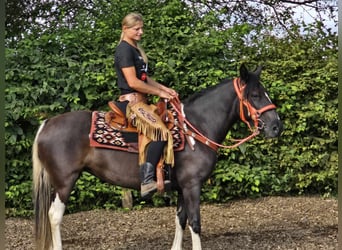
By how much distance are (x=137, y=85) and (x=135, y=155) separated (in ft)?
2.03

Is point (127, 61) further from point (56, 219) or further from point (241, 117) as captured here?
point (56, 219)

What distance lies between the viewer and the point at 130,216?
243 inches

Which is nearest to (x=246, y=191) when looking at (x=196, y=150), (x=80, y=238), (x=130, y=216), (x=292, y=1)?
(x=130, y=216)

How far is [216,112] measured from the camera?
13.2 feet

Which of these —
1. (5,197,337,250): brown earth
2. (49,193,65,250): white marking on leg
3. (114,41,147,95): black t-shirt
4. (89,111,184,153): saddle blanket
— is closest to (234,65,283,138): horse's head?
(89,111,184,153): saddle blanket

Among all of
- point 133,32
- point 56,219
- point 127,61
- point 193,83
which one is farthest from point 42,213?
point 193,83

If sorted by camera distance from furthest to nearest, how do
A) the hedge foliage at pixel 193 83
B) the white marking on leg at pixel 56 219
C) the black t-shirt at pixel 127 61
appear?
1. the hedge foliage at pixel 193 83
2. the white marking on leg at pixel 56 219
3. the black t-shirt at pixel 127 61

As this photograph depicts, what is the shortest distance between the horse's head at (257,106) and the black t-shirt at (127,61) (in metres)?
0.84

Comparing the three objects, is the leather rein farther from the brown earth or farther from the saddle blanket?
the brown earth

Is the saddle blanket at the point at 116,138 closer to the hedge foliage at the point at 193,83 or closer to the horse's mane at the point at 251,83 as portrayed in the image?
the horse's mane at the point at 251,83

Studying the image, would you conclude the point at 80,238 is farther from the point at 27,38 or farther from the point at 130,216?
the point at 27,38

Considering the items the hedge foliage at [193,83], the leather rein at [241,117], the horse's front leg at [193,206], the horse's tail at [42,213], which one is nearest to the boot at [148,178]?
the horse's front leg at [193,206]

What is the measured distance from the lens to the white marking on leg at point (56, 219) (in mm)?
3816

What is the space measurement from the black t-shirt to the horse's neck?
0.55 m
